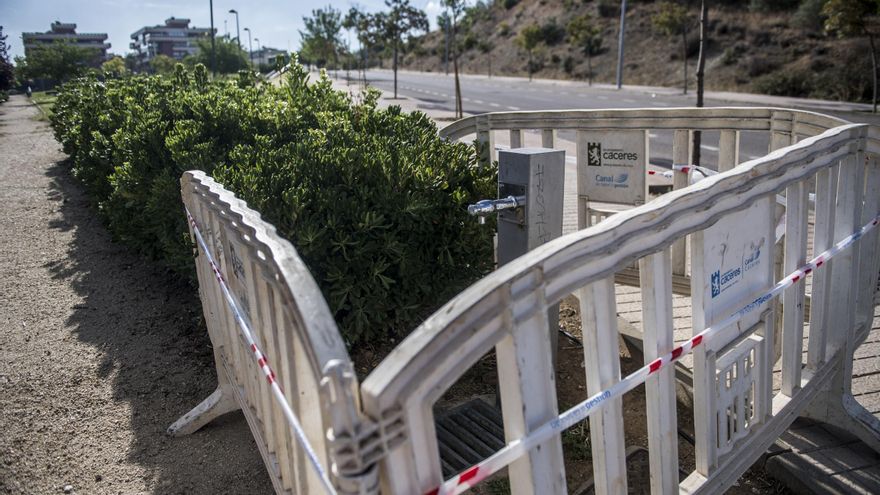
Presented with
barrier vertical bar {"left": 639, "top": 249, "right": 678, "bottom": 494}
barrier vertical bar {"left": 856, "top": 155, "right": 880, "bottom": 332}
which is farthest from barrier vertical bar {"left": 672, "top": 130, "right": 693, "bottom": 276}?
barrier vertical bar {"left": 639, "top": 249, "right": 678, "bottom": 494}

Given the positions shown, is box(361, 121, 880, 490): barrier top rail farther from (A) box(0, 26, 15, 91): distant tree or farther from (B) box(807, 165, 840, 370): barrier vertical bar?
(A) box(0, 26, 15, 91): distant tree

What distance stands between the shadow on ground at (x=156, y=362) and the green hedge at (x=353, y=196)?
0.62 meters

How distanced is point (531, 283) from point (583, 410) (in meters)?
0.46

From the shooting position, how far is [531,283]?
1554 millimetres

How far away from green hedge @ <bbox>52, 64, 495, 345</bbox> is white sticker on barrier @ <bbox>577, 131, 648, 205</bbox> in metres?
1.21

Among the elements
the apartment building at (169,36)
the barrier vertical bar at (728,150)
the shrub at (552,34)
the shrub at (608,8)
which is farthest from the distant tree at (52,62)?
the apartment building at (169,36)

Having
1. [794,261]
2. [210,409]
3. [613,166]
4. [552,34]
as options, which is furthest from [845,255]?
[552,34]

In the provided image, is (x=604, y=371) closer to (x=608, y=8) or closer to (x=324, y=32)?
(x=324, y=32)

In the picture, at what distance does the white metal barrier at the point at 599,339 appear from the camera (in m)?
1.34

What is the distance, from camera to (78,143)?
935 cm

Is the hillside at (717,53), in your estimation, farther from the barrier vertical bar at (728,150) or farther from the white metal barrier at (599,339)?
the white metal barrier at (599,339)

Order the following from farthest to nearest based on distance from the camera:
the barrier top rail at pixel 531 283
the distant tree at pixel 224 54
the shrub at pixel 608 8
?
the distant tree at pixel 224 54, the shrub at pixel 608 8, the barrier top rail at pixel 531 283

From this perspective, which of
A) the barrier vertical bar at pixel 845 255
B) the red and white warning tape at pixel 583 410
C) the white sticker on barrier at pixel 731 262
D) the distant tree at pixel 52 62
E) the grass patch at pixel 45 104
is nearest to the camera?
the red and white warning tape at pixel 583 410

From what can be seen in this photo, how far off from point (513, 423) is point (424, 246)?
2173 millimetres
